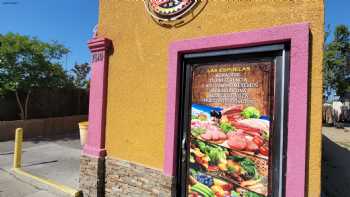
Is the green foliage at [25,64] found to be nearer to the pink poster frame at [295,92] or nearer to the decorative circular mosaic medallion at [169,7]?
the decorative circular mosaic medallion at [169,7]

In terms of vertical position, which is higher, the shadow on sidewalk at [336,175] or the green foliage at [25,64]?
the green foliage at [25,64]

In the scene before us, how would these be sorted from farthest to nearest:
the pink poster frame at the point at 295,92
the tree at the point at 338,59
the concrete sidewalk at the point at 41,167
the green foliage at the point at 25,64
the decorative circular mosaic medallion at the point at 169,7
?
the tree at the point at 338,59 → the green foliage at the point at 25,64 → the concrete sidewalk at the point at 41,167 → the decorative circular mosaic medallion at the point at 169,7 → the pink poster frame at the point at 295,92

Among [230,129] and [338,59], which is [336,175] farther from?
[338,59]

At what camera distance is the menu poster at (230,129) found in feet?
9.75

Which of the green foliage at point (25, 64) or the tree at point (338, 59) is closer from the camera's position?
the green foliage at point (25, 64)

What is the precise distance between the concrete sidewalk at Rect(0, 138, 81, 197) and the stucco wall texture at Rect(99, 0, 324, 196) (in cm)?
204

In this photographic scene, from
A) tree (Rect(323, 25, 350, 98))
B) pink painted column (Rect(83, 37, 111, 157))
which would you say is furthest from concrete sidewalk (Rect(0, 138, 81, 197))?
tree (Rect(323, 25, 350, 98))

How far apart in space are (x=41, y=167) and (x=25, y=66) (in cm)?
690

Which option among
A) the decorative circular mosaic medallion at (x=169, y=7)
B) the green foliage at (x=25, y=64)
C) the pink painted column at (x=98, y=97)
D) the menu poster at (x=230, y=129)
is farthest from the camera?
the green foliage at (x=25, y=64)

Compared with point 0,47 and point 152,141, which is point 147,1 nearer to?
point 152,141

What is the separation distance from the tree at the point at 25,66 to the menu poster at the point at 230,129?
10904 millimetres

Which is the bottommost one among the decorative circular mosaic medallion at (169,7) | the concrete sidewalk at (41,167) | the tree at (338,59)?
the concrete sidewalk at (41,167)

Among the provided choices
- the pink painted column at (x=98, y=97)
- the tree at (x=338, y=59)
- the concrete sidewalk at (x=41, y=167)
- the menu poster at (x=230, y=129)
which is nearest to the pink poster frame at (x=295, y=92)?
the menu poster at (x=230, y=129)

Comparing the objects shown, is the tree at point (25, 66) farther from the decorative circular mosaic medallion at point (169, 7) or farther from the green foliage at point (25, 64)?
the decorative circular mosaic medallion at point (169, 7)
